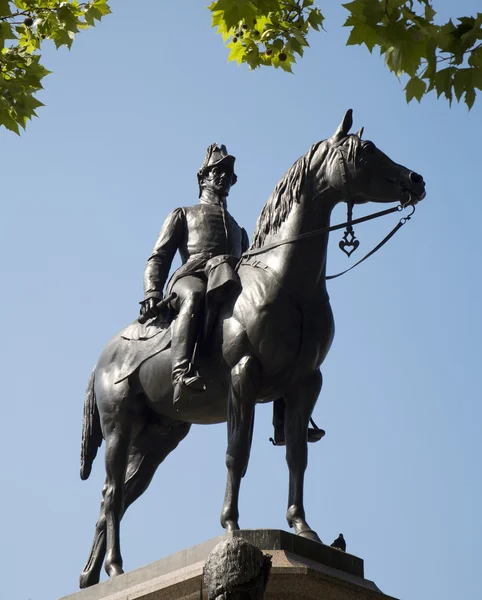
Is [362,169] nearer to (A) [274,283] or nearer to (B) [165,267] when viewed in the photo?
(A) [274,283]

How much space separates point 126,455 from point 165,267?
2022 millimetres

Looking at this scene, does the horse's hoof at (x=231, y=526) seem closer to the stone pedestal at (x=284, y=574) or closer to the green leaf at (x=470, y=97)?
the stone pedestal at (x=284, y=574)

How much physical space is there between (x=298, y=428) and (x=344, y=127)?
3.03m

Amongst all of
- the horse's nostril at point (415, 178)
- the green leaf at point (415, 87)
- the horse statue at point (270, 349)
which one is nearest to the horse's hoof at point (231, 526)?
the horse statue at point (270, 349)

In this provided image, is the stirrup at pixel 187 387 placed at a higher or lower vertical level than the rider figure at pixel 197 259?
lower

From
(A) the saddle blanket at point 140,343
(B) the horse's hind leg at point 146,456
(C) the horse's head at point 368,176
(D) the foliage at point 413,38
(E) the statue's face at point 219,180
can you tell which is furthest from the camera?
(E) the statue's face at point 219,180

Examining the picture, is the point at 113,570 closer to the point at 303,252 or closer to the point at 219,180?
the point at 303,252

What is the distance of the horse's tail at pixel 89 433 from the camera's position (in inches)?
576

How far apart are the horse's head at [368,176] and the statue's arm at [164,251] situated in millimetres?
2079

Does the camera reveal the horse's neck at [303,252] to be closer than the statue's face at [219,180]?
Yes

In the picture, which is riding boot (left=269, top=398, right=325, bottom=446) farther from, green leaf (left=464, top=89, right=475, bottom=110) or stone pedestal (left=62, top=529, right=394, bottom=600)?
green leaf (left=464, top=89, right=475, bottom=110)

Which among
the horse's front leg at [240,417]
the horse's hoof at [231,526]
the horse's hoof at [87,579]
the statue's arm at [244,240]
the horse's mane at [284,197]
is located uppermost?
the statue's arm at [244,240]

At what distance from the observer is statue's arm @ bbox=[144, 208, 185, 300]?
46.6 feet

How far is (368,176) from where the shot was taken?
1310 cm
